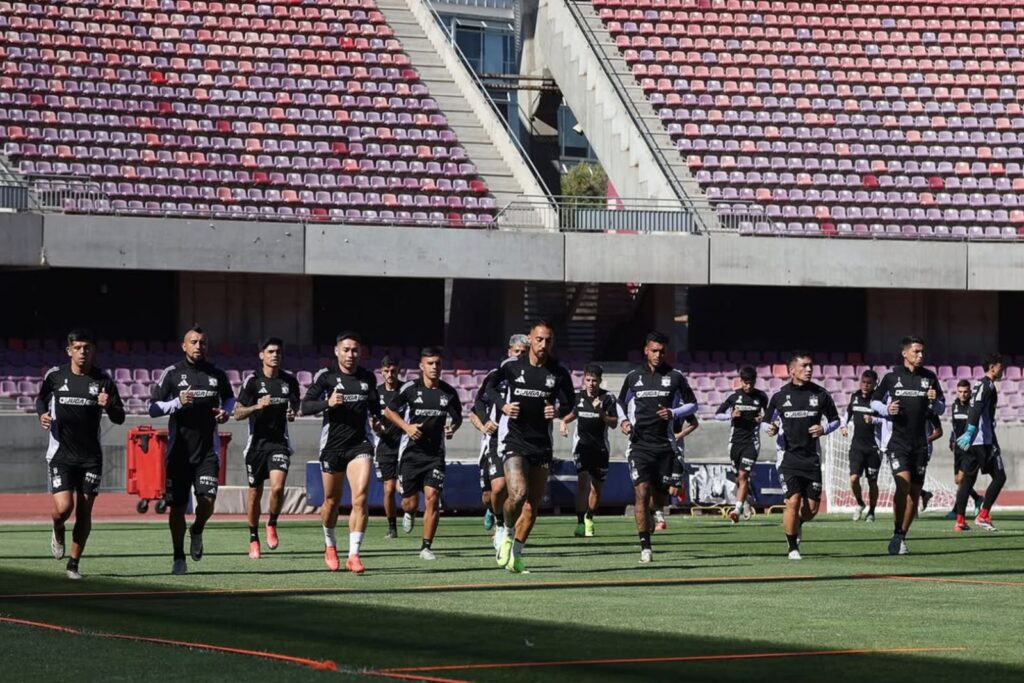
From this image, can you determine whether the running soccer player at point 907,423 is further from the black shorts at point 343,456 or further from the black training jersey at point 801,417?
the black shorts at point 343,456

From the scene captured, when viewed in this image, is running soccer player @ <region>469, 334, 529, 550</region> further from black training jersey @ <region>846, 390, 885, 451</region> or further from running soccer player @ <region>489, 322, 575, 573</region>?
black training jersey @ <region>846, 390, 885, 451</region>

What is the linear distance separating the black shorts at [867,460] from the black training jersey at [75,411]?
13.4 metres

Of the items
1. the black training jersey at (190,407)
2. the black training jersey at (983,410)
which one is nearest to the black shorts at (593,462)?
the black training jersey at (983,410)

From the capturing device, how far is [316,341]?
38.8 meters

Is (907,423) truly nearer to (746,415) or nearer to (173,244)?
(746,415)

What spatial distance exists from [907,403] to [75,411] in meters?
8.38

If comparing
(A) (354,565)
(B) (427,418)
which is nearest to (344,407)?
(A) (354,565)

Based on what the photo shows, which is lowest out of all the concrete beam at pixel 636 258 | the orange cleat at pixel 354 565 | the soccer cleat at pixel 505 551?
the orange cleat at pixel 354 565

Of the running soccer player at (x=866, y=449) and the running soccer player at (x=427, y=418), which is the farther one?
the running soccer player at (x=866, y=449)

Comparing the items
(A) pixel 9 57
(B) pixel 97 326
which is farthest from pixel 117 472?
(A) pixel 9 57

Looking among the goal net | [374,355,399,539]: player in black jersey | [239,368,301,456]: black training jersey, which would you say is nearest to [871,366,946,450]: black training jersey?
[374,355,399,539]: player in black jersey

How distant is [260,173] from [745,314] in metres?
10.9

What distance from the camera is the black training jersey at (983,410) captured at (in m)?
23.4

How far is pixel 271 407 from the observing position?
59.9 ft
